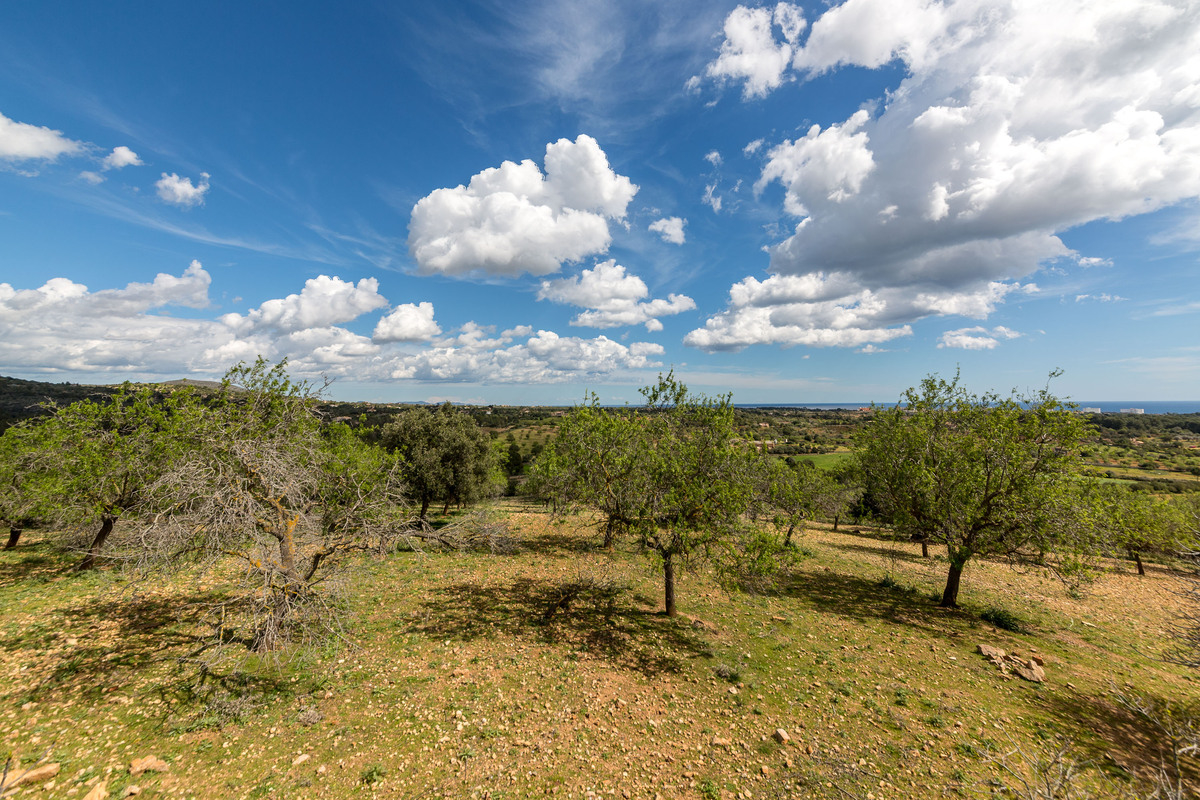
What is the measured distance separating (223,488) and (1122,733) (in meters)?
25.2

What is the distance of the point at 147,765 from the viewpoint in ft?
28.7

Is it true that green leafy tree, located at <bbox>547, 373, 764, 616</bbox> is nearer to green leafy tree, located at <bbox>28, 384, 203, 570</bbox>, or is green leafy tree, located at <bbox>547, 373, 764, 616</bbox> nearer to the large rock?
the large rock

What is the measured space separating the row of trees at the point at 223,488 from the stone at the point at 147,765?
95.2 inches

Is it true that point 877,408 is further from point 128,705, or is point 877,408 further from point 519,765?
point 128,705

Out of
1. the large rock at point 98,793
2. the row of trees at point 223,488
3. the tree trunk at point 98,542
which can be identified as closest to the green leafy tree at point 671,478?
the row of trees at point 223,488

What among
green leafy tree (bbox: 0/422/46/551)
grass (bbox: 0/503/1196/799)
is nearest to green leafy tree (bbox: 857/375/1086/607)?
grass (bbox: 0/503/1196/799)

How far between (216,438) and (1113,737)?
26915mm

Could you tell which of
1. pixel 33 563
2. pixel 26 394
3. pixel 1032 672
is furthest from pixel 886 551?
pixel 26 394

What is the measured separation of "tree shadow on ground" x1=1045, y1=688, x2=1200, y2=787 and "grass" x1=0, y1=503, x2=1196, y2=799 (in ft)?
0.21

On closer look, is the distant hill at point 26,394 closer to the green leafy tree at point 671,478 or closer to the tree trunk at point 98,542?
the tree trunk at point 98,542

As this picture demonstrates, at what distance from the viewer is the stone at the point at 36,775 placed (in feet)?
26.3

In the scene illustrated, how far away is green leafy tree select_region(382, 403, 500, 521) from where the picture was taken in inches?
1271

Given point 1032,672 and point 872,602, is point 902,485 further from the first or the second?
point 1032,672

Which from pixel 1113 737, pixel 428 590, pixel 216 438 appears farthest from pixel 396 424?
pixel 1113 737
